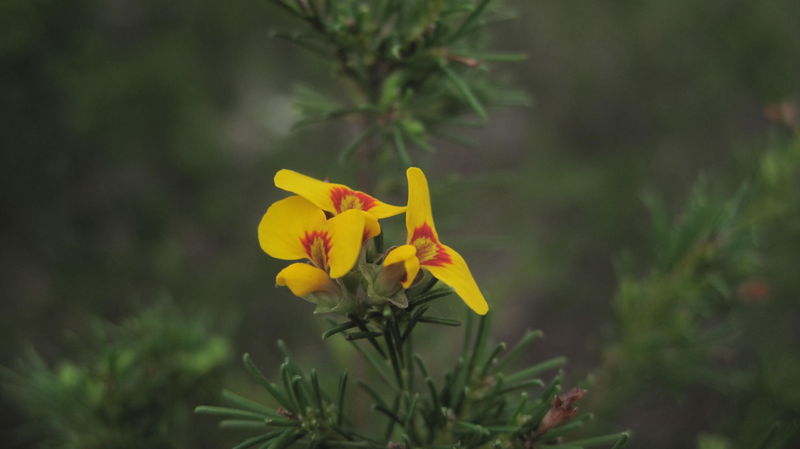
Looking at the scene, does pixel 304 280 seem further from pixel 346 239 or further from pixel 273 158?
pixel 273 158

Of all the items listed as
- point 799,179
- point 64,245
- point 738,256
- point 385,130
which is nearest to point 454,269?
point 385,130

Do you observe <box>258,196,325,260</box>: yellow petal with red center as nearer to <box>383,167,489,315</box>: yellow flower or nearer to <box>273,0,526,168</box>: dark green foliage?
<box>383,167,489,315</box>: yellow flower

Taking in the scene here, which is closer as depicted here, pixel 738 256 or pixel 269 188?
pixel 738 256

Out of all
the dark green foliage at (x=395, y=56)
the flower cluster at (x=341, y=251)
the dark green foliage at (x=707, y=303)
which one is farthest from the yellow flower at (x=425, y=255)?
the dark green foliage at (x=707, y=303)

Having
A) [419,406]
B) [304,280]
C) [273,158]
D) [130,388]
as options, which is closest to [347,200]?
[304,280]

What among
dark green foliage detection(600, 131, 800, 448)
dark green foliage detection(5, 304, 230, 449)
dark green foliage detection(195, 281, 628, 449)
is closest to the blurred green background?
dark green foliage detection(600, 131, 800, 448)

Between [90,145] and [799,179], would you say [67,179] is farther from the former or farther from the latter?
[799,179]
